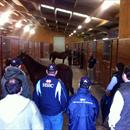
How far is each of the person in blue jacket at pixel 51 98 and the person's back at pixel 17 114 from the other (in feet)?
4.23

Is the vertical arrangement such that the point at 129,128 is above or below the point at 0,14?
below

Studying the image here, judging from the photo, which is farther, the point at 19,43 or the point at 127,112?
the point at 19,43

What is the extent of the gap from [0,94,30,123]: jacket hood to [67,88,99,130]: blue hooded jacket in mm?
1036

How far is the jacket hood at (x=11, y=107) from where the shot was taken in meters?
2.69

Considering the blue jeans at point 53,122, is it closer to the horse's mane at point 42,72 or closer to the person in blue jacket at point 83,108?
the person in blue jacket at point 83,108

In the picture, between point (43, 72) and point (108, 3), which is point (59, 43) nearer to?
point (108, 3)

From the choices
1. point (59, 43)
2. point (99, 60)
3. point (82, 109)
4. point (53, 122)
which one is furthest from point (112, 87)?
point (59, 43)

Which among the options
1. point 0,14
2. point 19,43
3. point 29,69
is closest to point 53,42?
point 0,14

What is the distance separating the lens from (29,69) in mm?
8633

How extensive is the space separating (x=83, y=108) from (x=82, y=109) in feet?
0.06

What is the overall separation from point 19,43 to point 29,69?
2446 mm

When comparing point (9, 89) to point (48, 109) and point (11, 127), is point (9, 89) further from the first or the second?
point (48, 109)

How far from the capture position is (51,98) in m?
4.16

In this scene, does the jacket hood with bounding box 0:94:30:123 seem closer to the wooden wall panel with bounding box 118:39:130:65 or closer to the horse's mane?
the wooden wall panel with bounding box 118:39:130:65
